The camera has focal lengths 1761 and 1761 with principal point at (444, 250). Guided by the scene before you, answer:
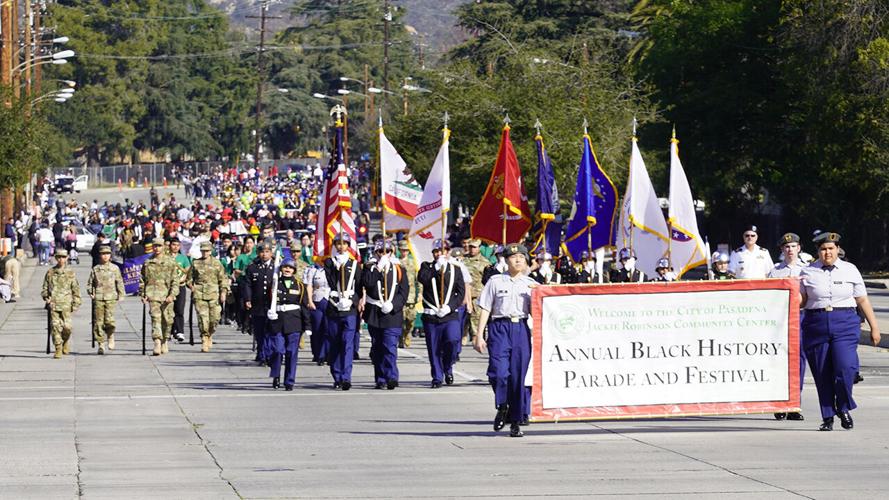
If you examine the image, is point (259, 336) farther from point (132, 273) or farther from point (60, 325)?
point (132, 273)

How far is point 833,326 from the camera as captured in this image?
15.0 meters

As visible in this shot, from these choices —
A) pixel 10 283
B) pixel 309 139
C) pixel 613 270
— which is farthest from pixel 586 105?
pixel 309 139

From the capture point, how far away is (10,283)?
43312 mm

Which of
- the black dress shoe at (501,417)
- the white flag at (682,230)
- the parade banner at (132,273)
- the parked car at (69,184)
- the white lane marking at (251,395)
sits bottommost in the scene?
the white lane marking at (251,395)

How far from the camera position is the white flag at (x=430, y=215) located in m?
25.5

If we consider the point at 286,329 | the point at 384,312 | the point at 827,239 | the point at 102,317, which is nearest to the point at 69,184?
the point at 102,317

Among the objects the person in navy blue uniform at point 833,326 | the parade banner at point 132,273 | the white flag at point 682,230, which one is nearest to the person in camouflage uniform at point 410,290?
the white flag at point 682,230

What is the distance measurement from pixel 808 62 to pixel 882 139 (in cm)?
316

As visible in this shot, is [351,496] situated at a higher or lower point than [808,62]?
lower

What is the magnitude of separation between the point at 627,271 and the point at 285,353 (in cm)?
811

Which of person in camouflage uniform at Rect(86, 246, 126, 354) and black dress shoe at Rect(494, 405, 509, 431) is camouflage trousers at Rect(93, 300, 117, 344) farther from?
black dress shoe at Rect(494, 405, 509, 431)

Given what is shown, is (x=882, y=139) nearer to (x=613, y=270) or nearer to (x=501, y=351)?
(x=613, y=270)

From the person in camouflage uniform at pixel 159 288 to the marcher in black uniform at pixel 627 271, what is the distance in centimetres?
671

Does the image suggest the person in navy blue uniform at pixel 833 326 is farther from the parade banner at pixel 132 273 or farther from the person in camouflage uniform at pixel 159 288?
the parade banner at pixel 132 273
